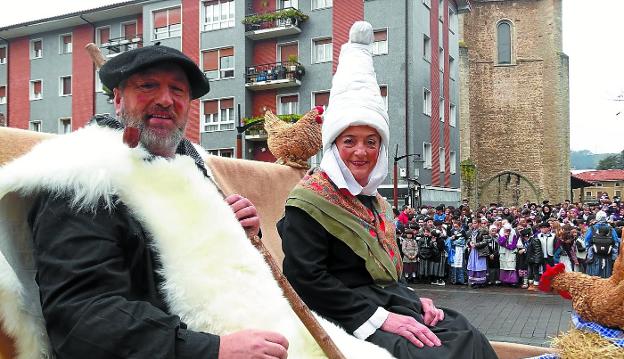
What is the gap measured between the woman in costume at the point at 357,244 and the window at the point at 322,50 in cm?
2032

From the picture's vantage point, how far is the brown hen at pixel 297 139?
4.43 meters

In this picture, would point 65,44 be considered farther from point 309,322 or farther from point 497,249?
point 309,322

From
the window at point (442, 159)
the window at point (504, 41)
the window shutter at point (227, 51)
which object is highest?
the window at point (504, 41)

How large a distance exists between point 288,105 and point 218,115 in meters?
3.20

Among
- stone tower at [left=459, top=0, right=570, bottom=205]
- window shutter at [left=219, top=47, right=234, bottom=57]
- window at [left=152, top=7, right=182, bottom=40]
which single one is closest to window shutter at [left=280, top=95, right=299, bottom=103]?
window shutter at [left=219, top=47, right=234, bottom=57]

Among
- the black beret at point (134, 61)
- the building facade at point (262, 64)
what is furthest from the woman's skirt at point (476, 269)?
the black beret at point (134, 61)

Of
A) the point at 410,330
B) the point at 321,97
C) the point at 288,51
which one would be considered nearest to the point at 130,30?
the point at 288,51

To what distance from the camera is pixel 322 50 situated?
23.0 meters

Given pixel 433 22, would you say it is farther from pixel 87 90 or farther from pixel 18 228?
pixel 18 228

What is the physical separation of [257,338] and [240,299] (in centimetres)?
18

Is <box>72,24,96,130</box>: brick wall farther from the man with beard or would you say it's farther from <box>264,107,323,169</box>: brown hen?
the man with beard

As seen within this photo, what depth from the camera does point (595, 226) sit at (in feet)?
37.0

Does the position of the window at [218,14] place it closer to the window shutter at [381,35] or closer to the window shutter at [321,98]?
the window shutter at [321,98]

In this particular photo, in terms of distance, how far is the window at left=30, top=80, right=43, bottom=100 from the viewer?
2736 cm
